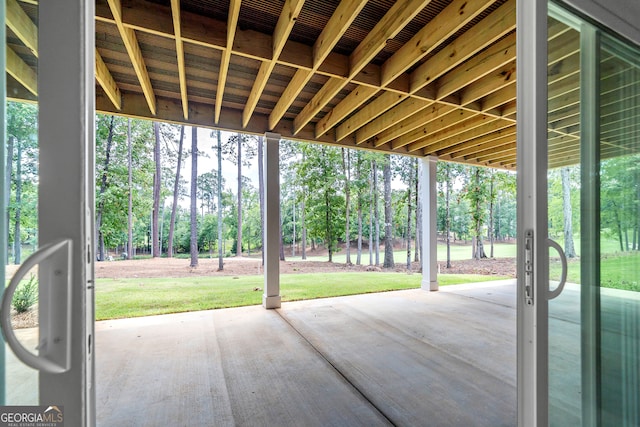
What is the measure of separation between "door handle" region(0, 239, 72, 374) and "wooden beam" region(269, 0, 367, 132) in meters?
2.06

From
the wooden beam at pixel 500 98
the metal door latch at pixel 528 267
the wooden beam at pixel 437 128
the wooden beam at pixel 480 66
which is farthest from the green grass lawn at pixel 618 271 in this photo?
the wooden beam at pixel 437 128

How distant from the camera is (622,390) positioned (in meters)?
1.18

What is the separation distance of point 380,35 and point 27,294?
2542mm

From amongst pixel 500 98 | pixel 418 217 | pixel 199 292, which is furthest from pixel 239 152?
pixel 500 98

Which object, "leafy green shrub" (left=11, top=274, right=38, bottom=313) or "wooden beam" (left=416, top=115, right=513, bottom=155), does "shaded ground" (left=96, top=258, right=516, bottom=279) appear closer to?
"wooden beam" (left=416, top=115, right=513, bottom=155)

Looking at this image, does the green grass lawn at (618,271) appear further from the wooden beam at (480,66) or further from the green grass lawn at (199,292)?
the green grass lawn at (199,292)

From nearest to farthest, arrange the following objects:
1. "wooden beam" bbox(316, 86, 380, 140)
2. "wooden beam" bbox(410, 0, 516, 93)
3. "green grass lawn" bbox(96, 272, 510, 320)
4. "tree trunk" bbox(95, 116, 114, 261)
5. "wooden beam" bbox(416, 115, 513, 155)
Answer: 1. "wooden beam" bbox(410, 0, 516, 93)
2. "wooden beam" bbox(316, 86, 380, 140)
3. "wooden beam" bbox(416, 115, 513, 155)
4. "green grass lawn" bbox(96, 272, 510, 320)
5. "tree trunk" bbox(95, 116, 114, 261)

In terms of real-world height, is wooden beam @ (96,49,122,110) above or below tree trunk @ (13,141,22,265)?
above

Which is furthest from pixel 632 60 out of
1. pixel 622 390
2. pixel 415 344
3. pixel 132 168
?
pixel 132 168

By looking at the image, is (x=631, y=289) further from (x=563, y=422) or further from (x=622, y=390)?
(x=563, y=422)

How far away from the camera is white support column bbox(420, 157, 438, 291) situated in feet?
18.0

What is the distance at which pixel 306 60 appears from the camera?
263 cm

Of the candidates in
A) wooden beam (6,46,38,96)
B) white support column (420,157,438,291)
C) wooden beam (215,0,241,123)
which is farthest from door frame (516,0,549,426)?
white support column (420,157,438,291)

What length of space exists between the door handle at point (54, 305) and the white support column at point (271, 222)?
3.53 metres
